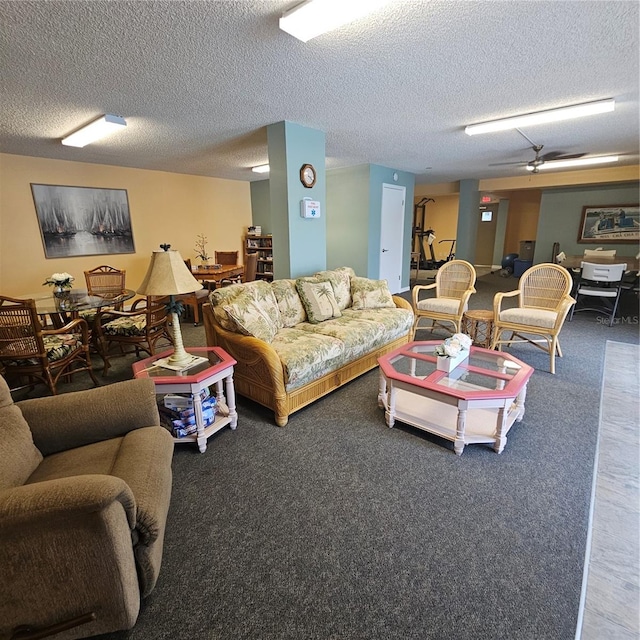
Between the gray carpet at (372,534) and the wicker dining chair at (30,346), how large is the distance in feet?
5.00

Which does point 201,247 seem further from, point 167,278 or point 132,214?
point 167,278

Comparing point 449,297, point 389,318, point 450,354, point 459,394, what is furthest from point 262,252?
point 459,394

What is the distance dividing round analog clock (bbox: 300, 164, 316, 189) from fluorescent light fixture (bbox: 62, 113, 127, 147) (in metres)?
1.78

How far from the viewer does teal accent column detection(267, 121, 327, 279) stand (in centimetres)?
353

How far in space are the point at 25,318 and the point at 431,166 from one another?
6.20 meters

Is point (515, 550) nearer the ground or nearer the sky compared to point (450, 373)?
nearer the ground

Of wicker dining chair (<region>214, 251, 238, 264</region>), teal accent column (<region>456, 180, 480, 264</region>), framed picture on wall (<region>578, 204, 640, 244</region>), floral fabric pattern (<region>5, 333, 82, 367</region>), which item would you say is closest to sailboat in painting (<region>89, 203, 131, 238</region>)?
wicker dining chair (<region>214, 251, 238, 264</region>)

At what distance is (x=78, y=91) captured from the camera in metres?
2.58

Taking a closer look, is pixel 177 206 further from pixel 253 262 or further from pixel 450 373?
pixel 450 373

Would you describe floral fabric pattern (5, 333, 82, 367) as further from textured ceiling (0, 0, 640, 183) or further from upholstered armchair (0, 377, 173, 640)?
textured ceiling (0, 0, 640, 183)

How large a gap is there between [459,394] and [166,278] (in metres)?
1.97

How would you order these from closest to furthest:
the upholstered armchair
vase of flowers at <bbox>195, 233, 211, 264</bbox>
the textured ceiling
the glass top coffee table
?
1. the upholstered armchair
2. the textured ceiling
3. the glass top coffee table
4. vase of flowers at <bbox>195, 233, 211, 264</bbox>

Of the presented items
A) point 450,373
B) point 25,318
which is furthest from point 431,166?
point 25,318

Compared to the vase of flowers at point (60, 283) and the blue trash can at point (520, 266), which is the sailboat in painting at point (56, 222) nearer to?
the vase of flowers at point (60, 283)
